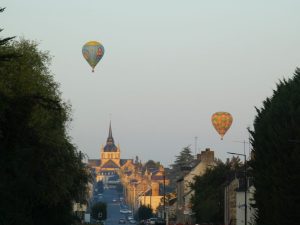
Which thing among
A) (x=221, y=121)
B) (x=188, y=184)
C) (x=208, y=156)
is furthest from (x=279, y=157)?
(x=188, y=184)

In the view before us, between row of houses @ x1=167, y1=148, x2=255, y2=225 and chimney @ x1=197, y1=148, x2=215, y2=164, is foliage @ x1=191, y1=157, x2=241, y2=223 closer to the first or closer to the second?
row of houses @ x1=167, y1=148, x2=255, y2=225

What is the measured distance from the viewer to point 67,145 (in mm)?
70500

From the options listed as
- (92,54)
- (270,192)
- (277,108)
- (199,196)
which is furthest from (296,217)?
(199,196)

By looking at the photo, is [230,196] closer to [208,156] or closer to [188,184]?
[208,156]

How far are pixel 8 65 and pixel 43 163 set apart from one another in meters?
7.13

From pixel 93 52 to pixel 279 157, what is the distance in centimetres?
4229

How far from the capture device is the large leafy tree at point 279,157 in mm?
63219

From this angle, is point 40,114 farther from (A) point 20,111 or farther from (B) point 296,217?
(B) point 296,217

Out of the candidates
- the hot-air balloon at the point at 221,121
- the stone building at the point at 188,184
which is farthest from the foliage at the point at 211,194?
the stone building at the point at 188,184

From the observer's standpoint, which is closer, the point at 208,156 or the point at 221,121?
the point at 221,121

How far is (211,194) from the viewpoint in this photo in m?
131

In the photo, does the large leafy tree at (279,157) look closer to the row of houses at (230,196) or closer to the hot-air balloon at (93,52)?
the row of houses at (230,196)

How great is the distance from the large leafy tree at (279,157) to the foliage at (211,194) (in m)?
47.5

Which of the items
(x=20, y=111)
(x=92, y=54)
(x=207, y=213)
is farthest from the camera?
(x=207, y=213)
